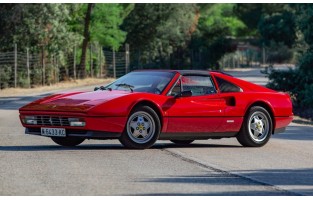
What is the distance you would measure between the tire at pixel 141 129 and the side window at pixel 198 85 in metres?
1.10

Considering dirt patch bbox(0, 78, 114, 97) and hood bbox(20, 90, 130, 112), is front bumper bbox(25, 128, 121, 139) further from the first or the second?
dirt patch bbox(0, 78, 114, 97)

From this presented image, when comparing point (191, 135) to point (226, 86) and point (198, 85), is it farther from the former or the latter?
point (226, 86)

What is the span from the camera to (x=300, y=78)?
37500 mm

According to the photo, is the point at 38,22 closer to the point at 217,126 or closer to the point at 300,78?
the point at 300,78

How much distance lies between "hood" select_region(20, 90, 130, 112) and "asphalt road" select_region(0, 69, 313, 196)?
65 cm

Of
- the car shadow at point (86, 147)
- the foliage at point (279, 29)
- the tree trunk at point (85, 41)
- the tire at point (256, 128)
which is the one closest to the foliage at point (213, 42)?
the foliage at point (279, 29)

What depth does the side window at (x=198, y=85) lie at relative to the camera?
16.5 metres

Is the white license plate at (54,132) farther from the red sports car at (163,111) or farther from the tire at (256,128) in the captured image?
the tire at (256,128)

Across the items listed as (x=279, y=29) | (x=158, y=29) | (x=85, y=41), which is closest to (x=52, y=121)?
(x=85, y=41)

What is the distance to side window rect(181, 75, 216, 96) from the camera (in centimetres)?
1650

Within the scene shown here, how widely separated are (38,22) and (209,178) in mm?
40726

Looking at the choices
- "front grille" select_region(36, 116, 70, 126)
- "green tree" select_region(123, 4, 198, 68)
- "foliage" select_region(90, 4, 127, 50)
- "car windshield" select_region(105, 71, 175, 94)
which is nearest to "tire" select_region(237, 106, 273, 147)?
"car windshield" select_region(105, 71, 175, 94)

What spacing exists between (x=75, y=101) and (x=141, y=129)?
112 cm

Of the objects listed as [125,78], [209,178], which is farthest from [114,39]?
[209,178]
